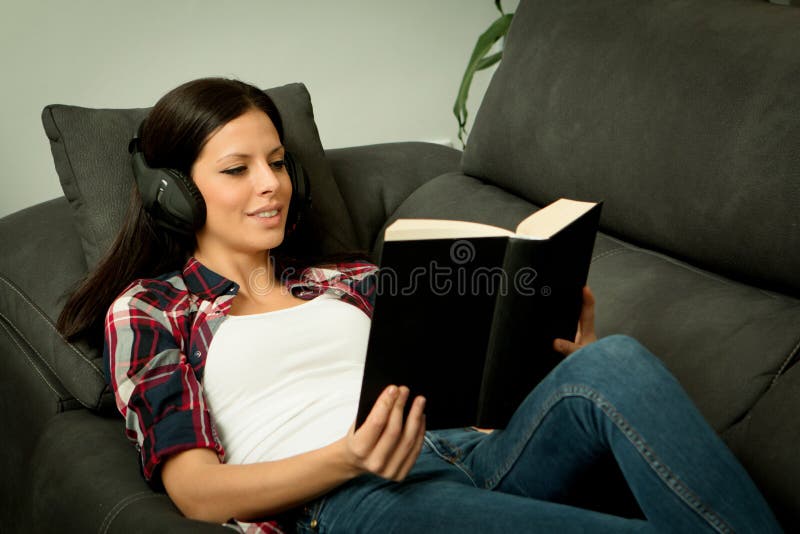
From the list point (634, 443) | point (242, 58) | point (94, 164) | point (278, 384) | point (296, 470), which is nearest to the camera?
point (634, 443)

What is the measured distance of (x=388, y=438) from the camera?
3.08 feet

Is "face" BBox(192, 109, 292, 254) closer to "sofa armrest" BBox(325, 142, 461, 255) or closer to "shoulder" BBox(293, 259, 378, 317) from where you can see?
"shoulder" BBox(293, 259, 378, 317)

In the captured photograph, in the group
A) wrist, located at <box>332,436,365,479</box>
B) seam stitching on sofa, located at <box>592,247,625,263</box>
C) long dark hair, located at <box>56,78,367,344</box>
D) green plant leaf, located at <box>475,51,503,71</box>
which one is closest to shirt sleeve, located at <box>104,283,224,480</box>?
long dark hair, located at <box>56,78,367,344</box>

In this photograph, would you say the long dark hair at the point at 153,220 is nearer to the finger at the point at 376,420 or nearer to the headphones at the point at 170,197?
the headphones at the point at 170,197

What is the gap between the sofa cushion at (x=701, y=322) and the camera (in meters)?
1.09

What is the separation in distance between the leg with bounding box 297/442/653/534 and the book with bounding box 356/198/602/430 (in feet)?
0.28

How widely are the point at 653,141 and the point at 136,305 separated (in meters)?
0.81

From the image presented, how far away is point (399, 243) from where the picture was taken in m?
0.85

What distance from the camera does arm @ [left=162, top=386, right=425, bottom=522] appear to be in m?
0.94

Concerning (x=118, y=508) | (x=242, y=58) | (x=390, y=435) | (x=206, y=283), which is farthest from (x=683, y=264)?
(x=242, y=58)

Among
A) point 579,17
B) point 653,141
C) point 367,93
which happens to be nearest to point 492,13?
point 367,93

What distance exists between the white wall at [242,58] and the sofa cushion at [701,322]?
1291mm

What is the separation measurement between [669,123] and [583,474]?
567 mm

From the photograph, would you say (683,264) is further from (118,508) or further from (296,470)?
(118,508)
